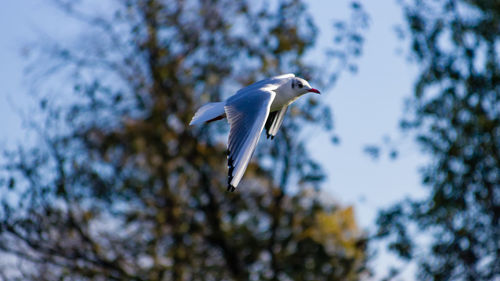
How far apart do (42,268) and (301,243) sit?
3332mm

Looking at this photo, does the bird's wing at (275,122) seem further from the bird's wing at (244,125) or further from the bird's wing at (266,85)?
the bird's wing at (244,125)

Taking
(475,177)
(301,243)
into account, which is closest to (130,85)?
(301,243)

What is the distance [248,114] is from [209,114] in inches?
16.2

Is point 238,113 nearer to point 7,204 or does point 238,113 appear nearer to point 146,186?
point 7,204

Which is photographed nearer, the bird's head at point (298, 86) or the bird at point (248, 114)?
the bird at point (248, 114)

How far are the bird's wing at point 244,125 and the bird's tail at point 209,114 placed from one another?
63 mm

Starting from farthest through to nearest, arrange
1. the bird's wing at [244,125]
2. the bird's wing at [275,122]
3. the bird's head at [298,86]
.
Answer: the bird's wing at [275,122]
the bird's head at [298,86]
the bird's wing at [244,125]

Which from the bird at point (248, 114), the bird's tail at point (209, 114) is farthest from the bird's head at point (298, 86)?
the bird's tail at point (209, 114)

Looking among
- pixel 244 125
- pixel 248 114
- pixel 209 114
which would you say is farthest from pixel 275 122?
pixel 244 125

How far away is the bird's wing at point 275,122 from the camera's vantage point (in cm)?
508

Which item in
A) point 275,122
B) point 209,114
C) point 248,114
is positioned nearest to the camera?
point 248,114

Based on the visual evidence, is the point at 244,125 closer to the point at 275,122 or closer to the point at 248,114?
the point at 248,114

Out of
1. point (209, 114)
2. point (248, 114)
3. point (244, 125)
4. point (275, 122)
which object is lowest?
point (244, 125)

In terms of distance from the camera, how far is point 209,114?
4523 mm
